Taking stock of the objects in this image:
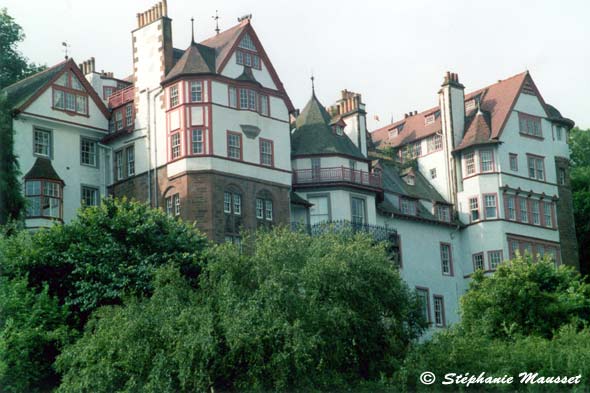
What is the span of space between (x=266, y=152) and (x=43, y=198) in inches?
492

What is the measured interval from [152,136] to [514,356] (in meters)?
27.7

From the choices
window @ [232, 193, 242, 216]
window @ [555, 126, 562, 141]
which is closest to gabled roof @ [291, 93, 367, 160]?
window @ [232, 193, 242, 216]

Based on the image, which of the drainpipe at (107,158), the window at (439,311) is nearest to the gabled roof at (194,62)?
the drainpipe at (107,158)

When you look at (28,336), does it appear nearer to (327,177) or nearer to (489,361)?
(489,361)

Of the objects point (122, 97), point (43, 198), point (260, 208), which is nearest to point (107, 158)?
point (122, 97)

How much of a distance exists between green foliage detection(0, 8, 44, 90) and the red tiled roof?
26.0 m

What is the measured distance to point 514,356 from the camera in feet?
158

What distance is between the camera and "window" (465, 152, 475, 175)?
79.4 m

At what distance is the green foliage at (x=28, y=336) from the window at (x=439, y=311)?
102ft

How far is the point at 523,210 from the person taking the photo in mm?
79438

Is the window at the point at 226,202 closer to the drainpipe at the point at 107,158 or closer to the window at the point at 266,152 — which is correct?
the window at the point at 266,152

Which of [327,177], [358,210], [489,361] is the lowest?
[489,361]

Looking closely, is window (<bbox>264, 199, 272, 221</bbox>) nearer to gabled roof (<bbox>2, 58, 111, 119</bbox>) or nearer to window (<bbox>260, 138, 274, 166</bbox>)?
window (<bbox>260, 138, 274, 166</bbox>)

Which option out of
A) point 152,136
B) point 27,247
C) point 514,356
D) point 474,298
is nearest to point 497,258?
point 474,298
